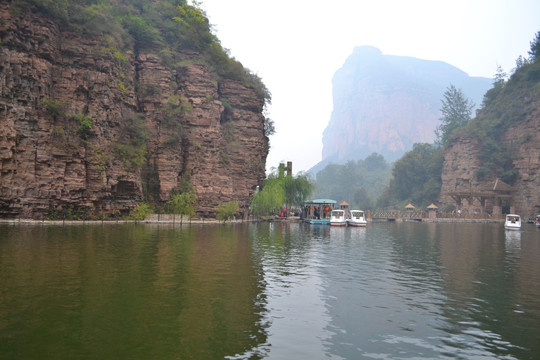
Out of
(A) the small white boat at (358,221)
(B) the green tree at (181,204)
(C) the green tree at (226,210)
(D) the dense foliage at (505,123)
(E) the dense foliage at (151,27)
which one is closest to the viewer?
(E) the dense foliage at (151,27)

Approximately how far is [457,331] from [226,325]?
17.3 ft

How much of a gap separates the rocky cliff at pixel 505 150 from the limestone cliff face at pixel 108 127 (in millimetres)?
50400

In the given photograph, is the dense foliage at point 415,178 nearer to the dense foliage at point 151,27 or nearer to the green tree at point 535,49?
the green tree at point 535,49

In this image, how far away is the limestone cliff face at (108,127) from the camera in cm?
3678

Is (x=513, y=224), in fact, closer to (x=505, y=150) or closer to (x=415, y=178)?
(x=505, y=150)

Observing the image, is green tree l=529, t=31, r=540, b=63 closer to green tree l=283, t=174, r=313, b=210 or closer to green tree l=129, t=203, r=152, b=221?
green tree l=283, t=174, r=313, b=210

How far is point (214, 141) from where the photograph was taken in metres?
52.7

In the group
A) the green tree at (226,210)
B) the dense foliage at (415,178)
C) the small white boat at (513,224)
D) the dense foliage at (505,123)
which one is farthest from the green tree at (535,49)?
the green tree at (226,210)

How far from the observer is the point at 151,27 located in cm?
5353

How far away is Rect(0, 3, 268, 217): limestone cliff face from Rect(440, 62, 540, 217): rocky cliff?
165ft

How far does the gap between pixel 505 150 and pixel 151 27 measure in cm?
7373

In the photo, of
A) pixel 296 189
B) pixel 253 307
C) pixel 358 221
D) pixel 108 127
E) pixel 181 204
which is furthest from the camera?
pixel 296 189

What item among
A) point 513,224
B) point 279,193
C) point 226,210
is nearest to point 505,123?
point 513,224

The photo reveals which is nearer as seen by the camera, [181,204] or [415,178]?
[181,204]
